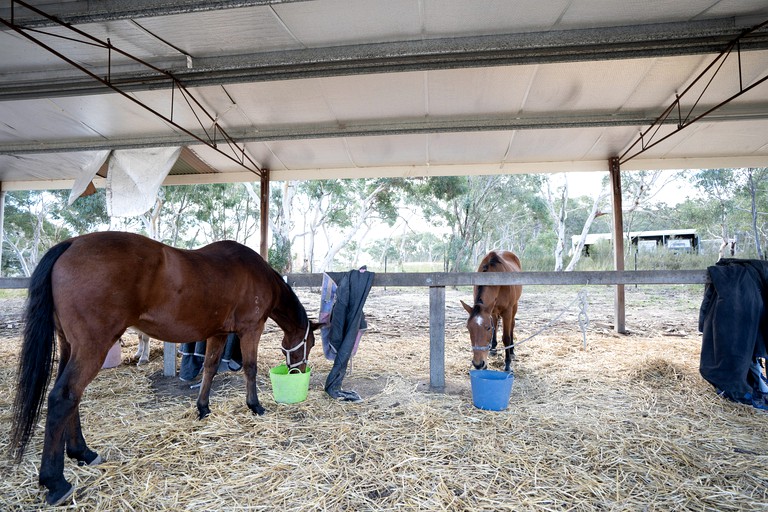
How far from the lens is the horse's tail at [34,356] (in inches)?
82.2

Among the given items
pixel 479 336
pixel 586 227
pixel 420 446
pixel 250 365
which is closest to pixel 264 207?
pixel 250 365

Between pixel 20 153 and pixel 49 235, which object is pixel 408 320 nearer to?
pixel 20 153

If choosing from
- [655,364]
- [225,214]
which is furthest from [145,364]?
[225,214]

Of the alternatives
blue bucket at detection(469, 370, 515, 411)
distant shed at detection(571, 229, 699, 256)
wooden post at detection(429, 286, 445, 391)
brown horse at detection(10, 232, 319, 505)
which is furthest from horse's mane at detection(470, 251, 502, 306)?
distant shed at detection(571, 229, 699, 256)

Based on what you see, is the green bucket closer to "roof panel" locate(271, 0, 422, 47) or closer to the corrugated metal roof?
the corrugated metal roof

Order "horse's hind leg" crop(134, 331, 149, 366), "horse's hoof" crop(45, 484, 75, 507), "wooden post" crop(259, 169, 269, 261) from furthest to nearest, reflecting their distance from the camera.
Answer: "wooden post" crop(259, 169, 269, 261) → "horse's hind leg" crop(134, 331, 149, 366) → "horse's hoof" crop(45, 484, 75, 507)

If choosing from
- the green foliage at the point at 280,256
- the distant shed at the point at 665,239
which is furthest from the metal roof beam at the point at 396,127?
the distant shed at the point at 665,239

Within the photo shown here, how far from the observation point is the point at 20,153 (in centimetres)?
674

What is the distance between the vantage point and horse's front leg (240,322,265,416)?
314 cm

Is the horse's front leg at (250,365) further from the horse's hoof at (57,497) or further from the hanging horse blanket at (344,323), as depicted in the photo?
the horse's hoof at (57,497)

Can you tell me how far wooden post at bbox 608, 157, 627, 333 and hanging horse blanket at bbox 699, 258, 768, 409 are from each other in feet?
11.6

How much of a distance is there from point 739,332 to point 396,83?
4.52 meters

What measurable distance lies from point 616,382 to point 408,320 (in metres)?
5.03

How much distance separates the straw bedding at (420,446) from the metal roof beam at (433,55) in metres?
3.52
